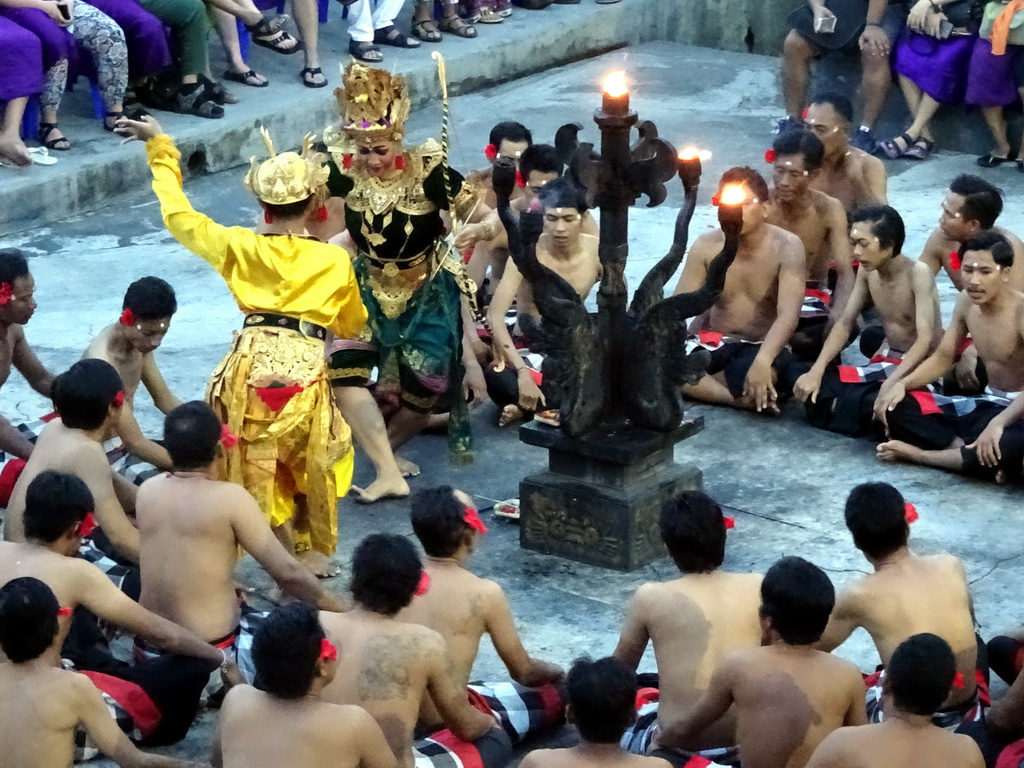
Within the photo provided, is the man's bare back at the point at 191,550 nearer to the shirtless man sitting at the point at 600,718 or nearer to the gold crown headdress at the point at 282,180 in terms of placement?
the gold crown headdress at the point at 282,180

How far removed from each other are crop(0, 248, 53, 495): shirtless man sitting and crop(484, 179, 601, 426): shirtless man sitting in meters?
1.77

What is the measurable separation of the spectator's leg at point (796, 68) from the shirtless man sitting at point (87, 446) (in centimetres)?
665

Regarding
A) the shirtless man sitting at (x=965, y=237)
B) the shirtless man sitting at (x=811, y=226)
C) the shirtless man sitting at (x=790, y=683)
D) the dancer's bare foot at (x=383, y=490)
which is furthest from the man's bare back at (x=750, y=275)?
the shirtless man sitting at (x=790, y=683)

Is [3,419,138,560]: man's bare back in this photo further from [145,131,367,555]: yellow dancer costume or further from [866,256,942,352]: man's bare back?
[866,256,942,352]: man's bare back

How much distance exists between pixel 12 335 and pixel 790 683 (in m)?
3.25

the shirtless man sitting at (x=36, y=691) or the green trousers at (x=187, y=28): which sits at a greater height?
the green trousers at (x=187, y=28)

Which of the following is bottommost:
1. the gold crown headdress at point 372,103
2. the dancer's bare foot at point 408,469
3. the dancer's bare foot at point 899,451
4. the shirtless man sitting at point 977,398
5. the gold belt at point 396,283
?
the dancer's bare foot at point 408,469

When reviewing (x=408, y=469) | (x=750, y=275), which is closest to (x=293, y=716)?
(x=408, y=469)

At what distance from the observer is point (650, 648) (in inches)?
203

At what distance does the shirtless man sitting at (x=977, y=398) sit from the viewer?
623 cm

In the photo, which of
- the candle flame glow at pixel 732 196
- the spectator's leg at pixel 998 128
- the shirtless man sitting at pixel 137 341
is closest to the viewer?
the candle flame glow at pixel 732 196

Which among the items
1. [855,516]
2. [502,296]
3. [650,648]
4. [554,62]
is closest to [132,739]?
[650,648]

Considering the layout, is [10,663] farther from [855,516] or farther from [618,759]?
[855,516]

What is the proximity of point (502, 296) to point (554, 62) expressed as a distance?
6051 mm
